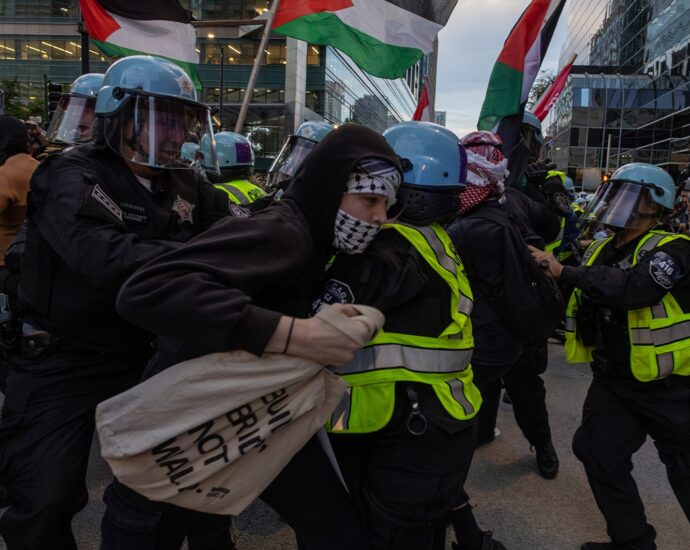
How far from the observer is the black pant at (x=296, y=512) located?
1836 millimetres

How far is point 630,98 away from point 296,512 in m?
55.9

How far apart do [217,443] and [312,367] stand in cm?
33

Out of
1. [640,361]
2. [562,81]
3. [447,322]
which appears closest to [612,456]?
[640,361]

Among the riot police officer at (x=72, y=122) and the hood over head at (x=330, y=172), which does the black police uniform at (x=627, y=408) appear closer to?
the hood over head at (x=330, y=172)

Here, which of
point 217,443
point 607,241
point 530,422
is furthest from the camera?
point 530,422

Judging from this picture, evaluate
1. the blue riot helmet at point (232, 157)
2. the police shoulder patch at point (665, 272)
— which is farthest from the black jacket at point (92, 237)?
the blue riot helmet at point (232, 157)

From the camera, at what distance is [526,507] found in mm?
3455

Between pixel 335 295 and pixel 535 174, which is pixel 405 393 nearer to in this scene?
pixel 335 295

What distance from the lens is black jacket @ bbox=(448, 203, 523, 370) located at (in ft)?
9.37

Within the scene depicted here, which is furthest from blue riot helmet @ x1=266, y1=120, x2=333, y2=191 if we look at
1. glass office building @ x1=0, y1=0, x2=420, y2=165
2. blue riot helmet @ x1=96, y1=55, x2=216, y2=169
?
glass office building @ x1=0, y1=0, x2=420, y2=165

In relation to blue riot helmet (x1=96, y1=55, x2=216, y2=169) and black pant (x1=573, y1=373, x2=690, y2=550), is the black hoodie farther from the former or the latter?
black pant (x1=573, y1=373, x2=690, y2=550)

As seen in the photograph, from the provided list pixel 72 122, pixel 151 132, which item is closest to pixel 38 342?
pixel 151 132

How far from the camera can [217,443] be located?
1.50 m

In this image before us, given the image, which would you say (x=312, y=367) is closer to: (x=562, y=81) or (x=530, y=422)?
(x=530, y=422)
